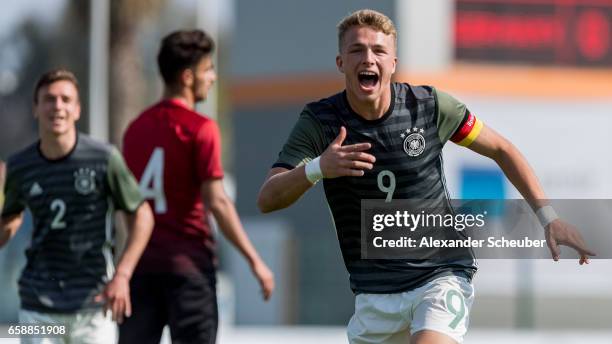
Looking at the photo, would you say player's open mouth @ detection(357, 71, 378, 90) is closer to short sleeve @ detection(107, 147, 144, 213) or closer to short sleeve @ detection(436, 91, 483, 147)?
short sleeve @ detection(436, 91, 483, 147)

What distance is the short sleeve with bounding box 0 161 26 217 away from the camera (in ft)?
25.8

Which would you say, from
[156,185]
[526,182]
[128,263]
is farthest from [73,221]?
[526,182]

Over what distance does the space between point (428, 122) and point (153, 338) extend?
2.23 m

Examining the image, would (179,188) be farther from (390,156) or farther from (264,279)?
(390,156)

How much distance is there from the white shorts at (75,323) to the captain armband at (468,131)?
6.75 feet

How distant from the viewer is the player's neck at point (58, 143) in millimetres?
7734

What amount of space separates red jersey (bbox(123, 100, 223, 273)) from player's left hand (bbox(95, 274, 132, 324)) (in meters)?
0.69

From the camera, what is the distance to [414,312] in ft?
21.4

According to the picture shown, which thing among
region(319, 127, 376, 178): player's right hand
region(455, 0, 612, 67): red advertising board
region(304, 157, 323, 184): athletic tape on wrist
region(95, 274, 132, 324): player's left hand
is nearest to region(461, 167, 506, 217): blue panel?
region(455, 0, 612, 67): red advertising board

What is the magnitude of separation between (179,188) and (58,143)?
2.51 ft

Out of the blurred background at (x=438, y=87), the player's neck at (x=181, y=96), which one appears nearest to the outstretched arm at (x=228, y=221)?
the player's neck at (x=181, y=96)

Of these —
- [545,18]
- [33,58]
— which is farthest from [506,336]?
[33,58]

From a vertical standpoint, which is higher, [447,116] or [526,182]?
[447,116]

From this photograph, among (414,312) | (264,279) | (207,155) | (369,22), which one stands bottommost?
(414,312)
